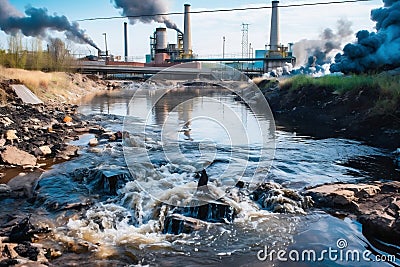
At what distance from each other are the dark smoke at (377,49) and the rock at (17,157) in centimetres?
2491

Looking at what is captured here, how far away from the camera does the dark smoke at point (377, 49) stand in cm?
2575

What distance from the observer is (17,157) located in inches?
388

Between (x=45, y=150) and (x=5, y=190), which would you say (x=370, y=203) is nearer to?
(x=5, y=190)

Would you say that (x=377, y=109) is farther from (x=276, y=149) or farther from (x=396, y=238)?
(x=396, y=238)

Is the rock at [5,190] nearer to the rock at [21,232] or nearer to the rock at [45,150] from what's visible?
the rock at [21,232]

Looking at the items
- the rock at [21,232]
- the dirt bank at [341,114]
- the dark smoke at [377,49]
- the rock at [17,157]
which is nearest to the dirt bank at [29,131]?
the rock at [17,157]

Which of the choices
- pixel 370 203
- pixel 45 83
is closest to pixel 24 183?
pixel 370 203

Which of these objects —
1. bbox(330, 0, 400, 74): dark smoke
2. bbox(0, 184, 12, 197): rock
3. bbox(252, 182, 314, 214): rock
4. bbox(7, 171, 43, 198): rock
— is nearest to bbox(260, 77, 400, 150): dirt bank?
bbox(330, 0, 400, 74): dark smoke

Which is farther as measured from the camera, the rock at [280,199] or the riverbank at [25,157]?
the rock at [280,199]

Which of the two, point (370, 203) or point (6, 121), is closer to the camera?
point (370, 203)

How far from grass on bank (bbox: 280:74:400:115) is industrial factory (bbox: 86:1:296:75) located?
86.4 ft

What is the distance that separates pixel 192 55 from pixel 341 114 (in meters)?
46.2

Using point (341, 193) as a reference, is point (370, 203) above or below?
below

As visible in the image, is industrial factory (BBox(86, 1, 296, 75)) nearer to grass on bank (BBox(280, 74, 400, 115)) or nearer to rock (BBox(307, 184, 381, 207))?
grass on bank (BBox(280, 74, 400, 115))
